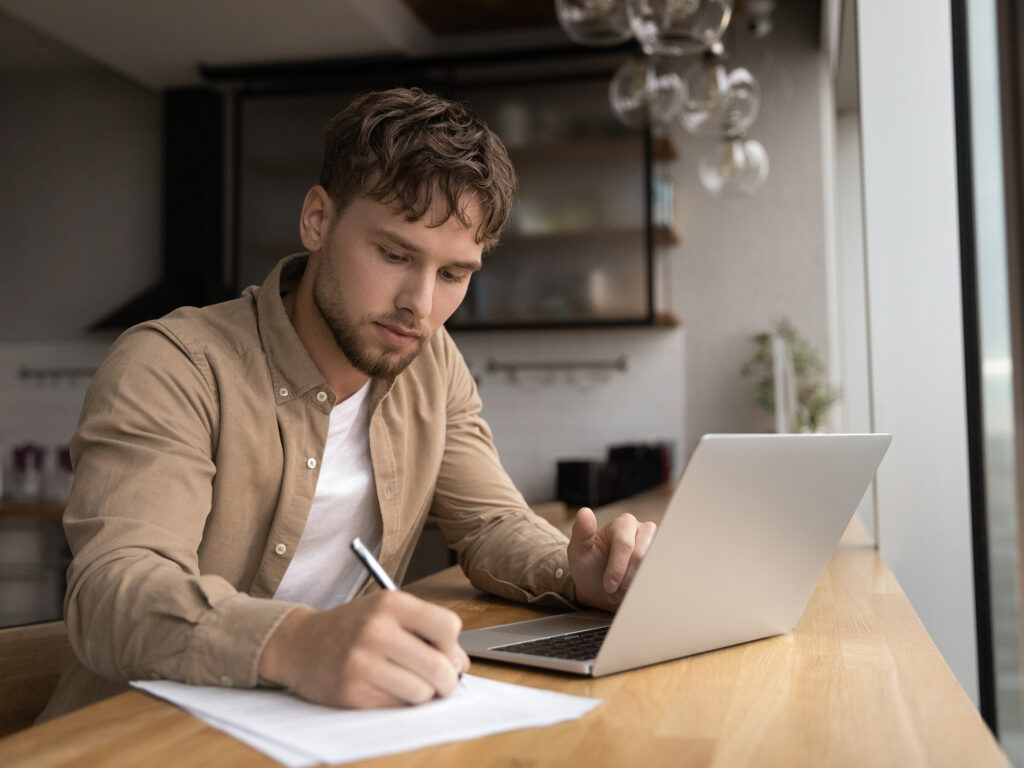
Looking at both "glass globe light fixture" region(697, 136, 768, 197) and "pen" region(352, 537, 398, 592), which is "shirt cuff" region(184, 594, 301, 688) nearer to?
"pen" region(352, 537, 398, 592)

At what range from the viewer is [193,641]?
2.72 feet

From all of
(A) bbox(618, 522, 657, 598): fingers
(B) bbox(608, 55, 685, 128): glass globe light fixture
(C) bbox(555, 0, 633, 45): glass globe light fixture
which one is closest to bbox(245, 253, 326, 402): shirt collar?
(A) bbox(618, 522, 657, 598): fingers

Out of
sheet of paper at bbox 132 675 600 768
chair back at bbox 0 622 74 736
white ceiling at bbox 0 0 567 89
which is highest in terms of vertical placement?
white ceiling at bbox 0 0 567 89

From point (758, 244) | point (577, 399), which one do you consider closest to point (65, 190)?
point (577, 399)

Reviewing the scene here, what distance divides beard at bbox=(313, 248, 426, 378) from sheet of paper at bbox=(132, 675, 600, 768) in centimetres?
53

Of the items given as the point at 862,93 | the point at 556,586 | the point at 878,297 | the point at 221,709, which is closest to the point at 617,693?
the point at 221,709

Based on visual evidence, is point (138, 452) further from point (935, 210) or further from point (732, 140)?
point (732, 140)

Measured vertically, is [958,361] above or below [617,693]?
above

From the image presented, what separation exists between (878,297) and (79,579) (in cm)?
160

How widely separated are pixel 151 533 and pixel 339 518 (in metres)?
0.46

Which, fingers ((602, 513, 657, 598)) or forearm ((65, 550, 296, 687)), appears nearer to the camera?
forearm ((65, 550, 296, 687))

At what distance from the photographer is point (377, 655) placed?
2.44ft

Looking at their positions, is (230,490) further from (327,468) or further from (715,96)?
(715,96)

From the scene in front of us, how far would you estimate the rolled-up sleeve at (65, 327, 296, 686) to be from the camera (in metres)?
0.83
